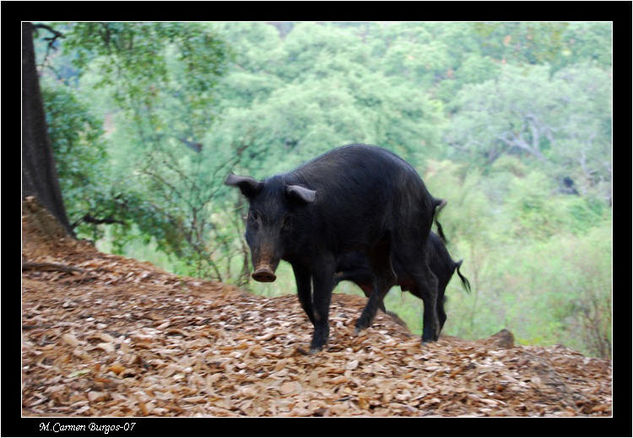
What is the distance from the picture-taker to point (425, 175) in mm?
29797

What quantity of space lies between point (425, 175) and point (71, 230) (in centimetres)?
2008

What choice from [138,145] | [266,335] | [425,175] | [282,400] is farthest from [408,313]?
[282,400]

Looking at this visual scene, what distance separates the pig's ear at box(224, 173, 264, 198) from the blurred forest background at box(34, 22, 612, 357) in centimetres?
488

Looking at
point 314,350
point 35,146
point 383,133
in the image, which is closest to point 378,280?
point 314,350

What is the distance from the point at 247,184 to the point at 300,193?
0.43 metres

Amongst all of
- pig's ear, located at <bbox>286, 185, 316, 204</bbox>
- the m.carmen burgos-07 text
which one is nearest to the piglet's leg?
pig's ear, located at <bbox>286, 185, 316, 204</bbox>

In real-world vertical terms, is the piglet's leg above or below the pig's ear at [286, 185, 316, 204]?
below

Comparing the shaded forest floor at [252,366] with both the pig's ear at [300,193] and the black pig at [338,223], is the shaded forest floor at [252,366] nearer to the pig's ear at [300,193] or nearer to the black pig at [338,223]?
the black pig at [338,223]

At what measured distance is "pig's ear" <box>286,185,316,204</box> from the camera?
6311 millimetres

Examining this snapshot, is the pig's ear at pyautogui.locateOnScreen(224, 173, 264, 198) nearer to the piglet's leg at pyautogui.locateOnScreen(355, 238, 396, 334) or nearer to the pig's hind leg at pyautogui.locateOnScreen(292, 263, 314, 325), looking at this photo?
the pig's hind leg at pyautogui.locateOnScreen(292, 263, 314, 325)

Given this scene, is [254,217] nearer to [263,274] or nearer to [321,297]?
[263,274]

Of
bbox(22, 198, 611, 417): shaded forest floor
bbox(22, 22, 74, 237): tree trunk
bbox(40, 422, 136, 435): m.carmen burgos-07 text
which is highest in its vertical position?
bbox(22, 22, 74, 237): tree trunk

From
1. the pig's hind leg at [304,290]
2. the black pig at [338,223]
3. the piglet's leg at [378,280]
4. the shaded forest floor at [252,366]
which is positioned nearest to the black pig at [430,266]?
the shaded forest floor at [252,366]

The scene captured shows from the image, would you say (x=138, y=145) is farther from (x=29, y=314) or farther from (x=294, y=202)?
(x=294, y=202)
